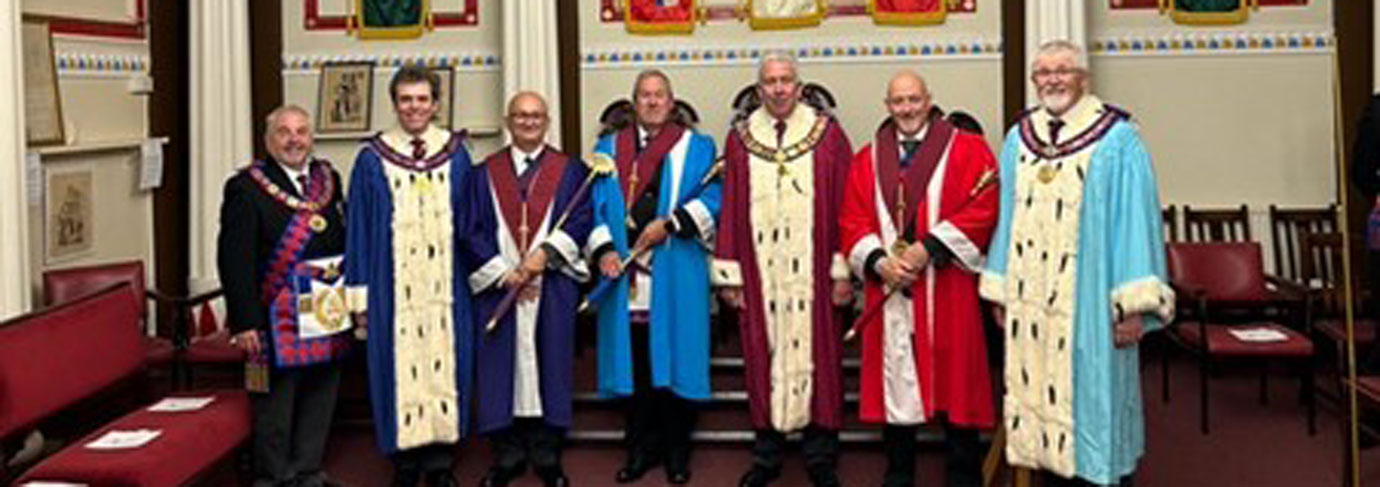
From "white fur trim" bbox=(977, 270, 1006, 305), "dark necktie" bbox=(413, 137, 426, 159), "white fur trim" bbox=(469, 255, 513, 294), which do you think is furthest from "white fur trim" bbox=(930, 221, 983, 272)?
"dark necktie" bbox=(413, 137, 426, 159)

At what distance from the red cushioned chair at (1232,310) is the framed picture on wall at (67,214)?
19.3ft

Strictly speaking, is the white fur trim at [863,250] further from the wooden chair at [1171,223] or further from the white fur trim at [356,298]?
the wooden chair at [1171,223]

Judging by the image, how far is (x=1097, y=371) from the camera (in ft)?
16.1

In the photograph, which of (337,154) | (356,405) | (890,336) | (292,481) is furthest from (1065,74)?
(337,154)

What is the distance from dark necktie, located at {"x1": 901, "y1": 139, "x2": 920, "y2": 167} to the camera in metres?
5.60

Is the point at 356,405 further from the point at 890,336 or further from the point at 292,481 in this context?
the point at 890,336

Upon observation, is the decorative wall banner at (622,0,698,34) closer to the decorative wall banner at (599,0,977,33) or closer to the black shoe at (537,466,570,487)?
the decorative wall banner at (599,0,977,33)

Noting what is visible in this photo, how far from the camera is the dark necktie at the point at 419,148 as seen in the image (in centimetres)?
583

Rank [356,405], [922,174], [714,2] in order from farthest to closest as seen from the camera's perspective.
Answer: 1. [714,2]
2. [356,405]
3. [922,174]

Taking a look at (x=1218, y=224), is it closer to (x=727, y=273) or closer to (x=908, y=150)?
(x=908, y=150)

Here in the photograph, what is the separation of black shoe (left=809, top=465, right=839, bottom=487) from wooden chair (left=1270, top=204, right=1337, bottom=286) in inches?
155

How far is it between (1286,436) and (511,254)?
146 inches

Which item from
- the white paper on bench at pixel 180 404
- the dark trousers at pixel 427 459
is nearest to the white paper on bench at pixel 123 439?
the white paper on bench at pixel 180 404

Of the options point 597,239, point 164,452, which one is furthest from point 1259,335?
point 164,452
